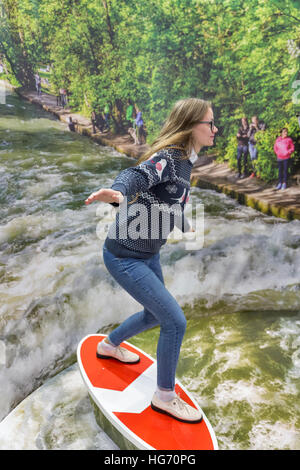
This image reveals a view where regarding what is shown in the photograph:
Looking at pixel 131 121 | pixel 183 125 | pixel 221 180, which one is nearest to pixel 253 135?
pixel 221 180

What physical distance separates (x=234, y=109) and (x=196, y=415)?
178 inches

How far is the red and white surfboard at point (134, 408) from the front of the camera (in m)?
1.32

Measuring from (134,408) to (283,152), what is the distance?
13.3 ft

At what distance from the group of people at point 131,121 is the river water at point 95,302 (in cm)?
68

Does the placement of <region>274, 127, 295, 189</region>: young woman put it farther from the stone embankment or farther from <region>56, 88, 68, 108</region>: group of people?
<region>56, 88, 68, 108</region>: group of people

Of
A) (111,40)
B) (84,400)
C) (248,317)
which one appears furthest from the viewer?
(111,40)

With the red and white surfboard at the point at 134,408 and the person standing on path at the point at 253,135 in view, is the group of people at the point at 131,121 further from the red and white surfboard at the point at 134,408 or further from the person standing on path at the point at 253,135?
the red and white surfboard at the point at 134,408

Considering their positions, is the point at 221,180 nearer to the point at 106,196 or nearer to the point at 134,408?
the point at 134,408

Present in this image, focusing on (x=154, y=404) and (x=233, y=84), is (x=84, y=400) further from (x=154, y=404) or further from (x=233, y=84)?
(x=233, y=84)

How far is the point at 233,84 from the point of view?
4945 millimetres

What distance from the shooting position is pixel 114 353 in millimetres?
1728

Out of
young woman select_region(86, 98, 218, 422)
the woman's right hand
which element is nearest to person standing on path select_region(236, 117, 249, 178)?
young woman select_region(86, 98, 218, 422)

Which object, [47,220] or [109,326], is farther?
[47,220]
